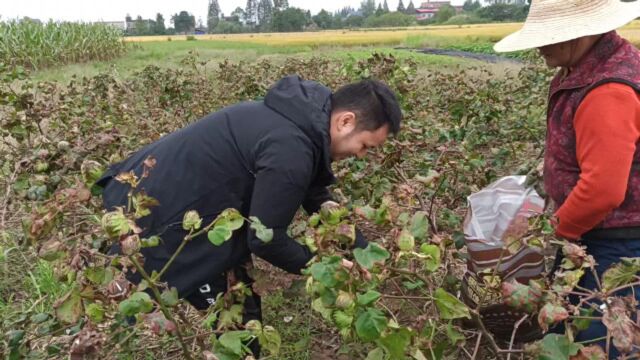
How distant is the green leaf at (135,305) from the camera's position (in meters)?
1.15

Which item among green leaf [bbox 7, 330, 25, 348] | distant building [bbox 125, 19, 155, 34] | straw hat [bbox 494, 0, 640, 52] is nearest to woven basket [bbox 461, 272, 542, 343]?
straw hat [bbox 494, 0, 640, 52]

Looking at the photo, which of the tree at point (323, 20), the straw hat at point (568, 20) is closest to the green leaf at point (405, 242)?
the straw hat at point (568, 20)

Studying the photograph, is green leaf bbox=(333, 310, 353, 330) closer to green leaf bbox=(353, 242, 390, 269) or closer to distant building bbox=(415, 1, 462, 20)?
green leaf bbox=(353, 242, 390, 269)

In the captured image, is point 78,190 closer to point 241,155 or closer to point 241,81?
point 241,155

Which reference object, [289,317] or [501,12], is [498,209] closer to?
[289,317]

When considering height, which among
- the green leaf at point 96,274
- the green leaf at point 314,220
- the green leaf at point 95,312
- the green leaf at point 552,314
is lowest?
the green leaf at point 95,312

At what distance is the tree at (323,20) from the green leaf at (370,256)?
63.5 m

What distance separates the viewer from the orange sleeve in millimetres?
1528

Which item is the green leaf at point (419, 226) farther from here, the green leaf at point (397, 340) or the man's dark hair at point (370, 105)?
the man's dark hair at point (370, 105)

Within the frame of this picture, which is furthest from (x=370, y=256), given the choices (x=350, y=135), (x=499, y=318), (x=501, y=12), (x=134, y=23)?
(x=134, y=23)

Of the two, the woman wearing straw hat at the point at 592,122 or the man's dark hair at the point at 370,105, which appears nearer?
the woman wearing straw hat at the point at 592,122

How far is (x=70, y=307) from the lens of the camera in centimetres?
120

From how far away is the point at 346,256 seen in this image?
54.8 inches

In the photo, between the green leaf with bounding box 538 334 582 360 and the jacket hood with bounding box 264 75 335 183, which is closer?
the green leaf with bounding box 538 334 582 360
